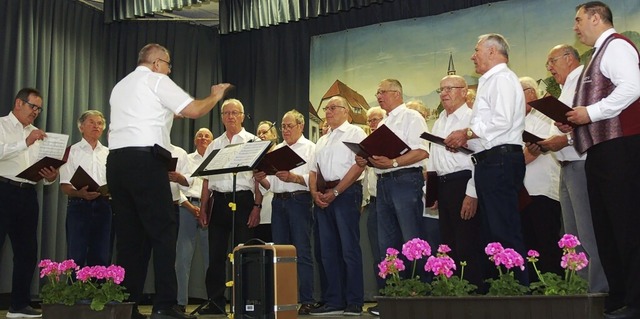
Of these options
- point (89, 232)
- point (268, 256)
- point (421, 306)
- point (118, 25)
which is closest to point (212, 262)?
point (89, 232)

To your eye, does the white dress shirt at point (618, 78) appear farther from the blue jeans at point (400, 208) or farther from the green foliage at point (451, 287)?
the blue jeans at point (400, 208)

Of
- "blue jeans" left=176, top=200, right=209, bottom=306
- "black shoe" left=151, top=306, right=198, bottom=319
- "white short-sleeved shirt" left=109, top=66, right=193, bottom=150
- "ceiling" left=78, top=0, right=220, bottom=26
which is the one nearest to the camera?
"black shoe" left=151, top=306, right=198, bottom=319

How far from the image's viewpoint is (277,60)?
8.20 m

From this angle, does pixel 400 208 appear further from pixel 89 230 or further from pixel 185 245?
pixel 89 230

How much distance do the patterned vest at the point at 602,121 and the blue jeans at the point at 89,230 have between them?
3.74 m

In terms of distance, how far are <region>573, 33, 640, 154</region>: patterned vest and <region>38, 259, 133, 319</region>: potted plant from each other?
2656 millimetres

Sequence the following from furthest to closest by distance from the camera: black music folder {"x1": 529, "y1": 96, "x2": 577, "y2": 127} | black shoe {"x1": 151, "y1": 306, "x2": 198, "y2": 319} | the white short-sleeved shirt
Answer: the white short-sleeved shirt
black shoe {"x1": 151, "y1": 306, "x2": 198, "y2": 319}
black music folder {"x1": 529, "y1": 96, "x2": 577, "y2": 127}

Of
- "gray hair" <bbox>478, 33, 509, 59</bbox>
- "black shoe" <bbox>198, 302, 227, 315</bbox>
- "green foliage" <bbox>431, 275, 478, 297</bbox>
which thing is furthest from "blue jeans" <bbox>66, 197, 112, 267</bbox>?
"gray hair" <bbox>478, 33, 509, 59</bbox>

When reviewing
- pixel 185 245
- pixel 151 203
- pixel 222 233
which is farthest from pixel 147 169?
pixel 185 245

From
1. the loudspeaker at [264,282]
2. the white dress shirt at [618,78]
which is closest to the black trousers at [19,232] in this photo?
the loudspeaker at [264,282]

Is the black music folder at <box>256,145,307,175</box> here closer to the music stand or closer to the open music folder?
the music stand

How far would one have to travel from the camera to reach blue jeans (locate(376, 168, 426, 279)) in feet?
16.0

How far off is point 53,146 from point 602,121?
3962mm

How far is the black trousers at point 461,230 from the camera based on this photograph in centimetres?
434
